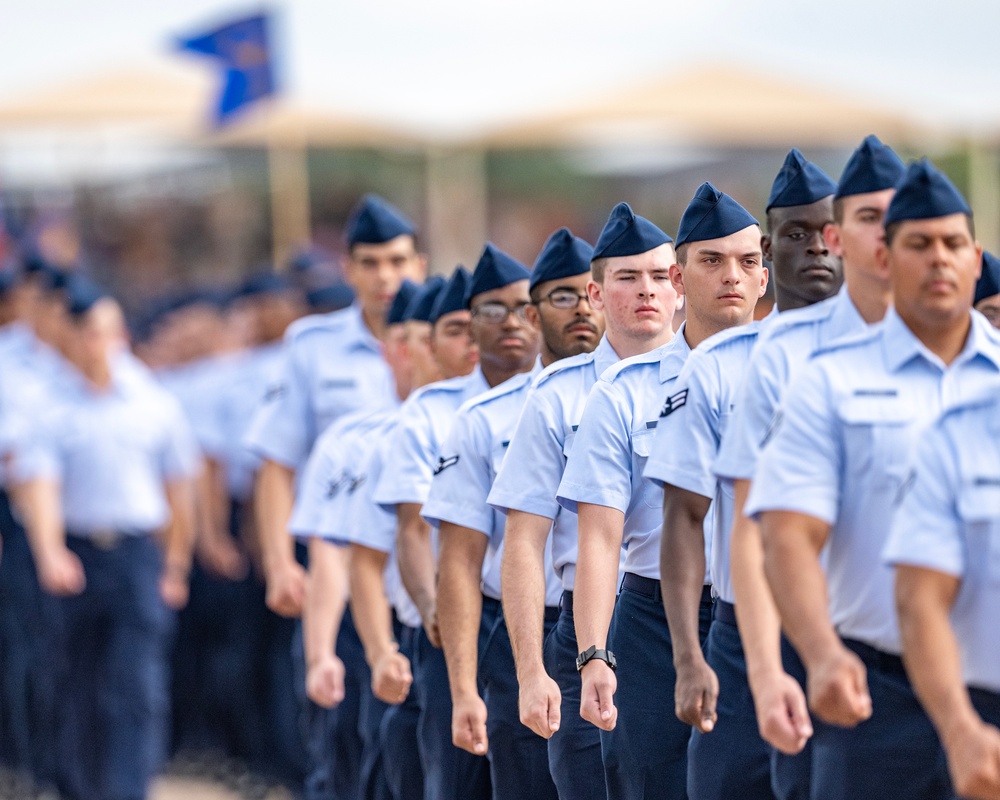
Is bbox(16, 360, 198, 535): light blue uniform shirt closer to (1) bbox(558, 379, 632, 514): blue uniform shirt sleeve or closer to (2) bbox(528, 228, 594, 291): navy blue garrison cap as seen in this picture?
(2) bbox(528, 228, 594, 291): navy blue garrison cap

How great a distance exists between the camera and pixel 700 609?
17.8ft

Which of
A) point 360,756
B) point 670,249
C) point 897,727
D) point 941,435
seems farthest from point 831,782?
point 360,756

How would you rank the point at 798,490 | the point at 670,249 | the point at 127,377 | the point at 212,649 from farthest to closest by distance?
the point at 212,649
the point at 127,377
the point at 670,249
the point at 798,490

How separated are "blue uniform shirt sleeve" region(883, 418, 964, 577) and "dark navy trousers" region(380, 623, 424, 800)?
3043 mm

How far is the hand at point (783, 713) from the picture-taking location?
4.24m

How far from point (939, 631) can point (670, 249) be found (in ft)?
7.12

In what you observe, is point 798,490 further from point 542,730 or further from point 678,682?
point 542,730

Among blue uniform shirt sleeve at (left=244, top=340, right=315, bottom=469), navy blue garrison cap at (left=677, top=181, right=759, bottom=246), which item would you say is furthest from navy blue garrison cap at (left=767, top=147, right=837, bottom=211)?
blue uniform shirt sleeve at (left=244, top=340, right=315, bottom=469)

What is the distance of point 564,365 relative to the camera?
5883 millimetres

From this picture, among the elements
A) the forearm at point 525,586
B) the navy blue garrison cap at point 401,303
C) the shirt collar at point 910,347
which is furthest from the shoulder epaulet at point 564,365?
the navy blue garrison cap at point 401,303

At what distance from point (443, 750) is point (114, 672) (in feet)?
14.1

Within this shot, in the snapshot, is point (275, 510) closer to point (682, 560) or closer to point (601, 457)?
point (601, 457)

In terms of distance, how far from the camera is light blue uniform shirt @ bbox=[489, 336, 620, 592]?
18.7ft

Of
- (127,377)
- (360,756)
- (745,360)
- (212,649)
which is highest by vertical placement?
(745,360)
